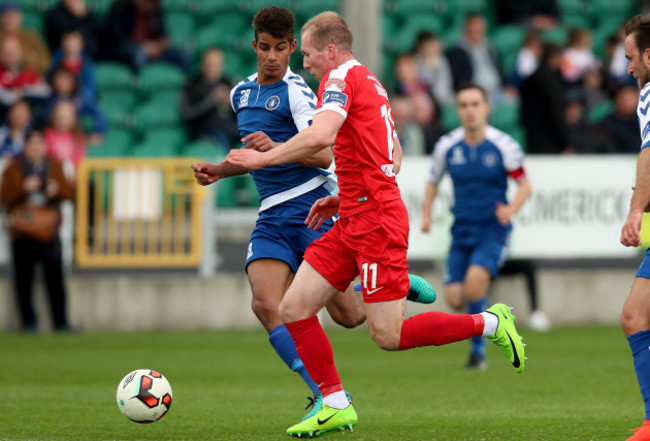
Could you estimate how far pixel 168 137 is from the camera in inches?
666

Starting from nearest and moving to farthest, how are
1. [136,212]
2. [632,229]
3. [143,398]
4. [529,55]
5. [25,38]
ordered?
[632,229] < [143,398] < [136,212] < [25,38] < [529,55]

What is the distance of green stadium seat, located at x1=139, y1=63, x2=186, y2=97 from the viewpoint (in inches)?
698

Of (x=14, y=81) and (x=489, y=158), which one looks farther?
(x=14, y=81)

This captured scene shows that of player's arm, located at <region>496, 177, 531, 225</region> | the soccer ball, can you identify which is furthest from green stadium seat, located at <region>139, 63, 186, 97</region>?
the soccer ball

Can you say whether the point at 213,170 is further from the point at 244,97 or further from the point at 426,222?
the point at 426,222

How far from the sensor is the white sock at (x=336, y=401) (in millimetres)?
6504

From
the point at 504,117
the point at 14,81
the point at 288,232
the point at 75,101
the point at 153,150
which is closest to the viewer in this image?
the point at 288,232

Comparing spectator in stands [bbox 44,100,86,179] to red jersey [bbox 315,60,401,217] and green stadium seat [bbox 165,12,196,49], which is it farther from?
red jersey [bbox 315,60,401,217]

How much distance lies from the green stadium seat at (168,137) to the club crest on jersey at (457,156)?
6926 mm

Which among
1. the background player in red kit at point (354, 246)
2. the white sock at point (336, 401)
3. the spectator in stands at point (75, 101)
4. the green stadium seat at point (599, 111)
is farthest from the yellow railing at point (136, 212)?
the white sock at point (336, 401)

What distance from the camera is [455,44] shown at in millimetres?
17172

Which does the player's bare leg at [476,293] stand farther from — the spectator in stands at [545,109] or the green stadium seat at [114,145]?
the green stadium seat at [114,145]

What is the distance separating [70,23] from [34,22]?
63.8 inches

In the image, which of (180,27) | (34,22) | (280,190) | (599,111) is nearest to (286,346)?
(280,190)
